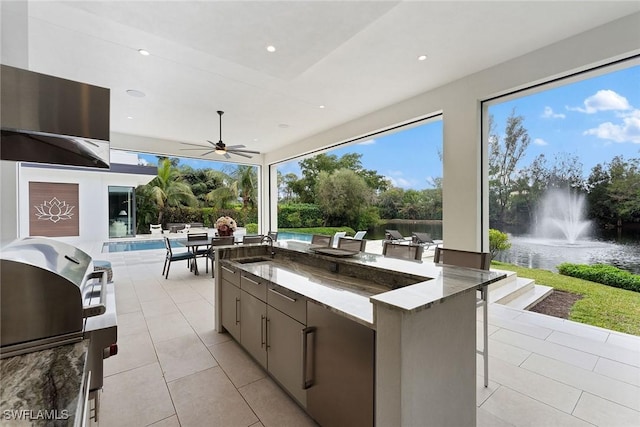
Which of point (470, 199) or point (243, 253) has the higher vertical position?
point (470, 199)

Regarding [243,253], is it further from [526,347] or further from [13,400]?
[526,347]

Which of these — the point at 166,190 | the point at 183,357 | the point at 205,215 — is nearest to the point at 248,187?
the point at 205,215

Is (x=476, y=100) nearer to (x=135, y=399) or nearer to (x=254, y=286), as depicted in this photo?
(x=254, y=286)

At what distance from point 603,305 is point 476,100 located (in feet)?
9.71

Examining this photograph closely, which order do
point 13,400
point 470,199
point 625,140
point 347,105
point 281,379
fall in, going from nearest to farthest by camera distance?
point 13,400
point 281,379
point 625,140
point 470,199
point 347,105

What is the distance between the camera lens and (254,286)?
2.25m

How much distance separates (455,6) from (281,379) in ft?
11.2

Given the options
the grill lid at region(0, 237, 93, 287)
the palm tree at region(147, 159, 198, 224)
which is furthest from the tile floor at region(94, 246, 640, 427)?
the palm tree at region(147, 159, 198, 224)

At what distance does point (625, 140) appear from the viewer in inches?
114

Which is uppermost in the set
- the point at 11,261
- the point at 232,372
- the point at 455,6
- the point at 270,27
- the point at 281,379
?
the point at 455,6

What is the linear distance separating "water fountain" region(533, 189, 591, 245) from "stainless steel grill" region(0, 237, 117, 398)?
14.9 feet

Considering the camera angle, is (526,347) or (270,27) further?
(526,347)

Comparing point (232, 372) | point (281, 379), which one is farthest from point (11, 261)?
point (232, 372)

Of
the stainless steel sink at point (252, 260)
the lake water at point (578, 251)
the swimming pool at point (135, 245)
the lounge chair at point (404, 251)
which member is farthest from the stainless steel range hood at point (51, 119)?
the swimming pool at point (135, 245)
